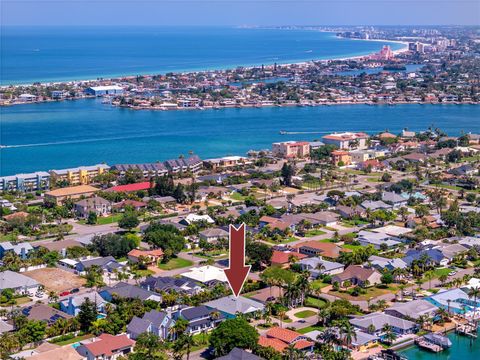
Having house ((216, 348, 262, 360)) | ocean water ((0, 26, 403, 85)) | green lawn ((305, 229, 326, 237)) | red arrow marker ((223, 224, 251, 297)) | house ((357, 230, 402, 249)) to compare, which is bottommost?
green lawn ((305, 229, 326, 237))

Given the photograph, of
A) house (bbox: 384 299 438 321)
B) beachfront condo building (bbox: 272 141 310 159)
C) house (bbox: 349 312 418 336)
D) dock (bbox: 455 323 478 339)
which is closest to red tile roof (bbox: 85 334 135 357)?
house (bbox: 349 312 418 336)

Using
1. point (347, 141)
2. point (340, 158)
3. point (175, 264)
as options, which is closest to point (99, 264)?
point (175, 264)

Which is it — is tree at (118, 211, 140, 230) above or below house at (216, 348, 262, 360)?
below

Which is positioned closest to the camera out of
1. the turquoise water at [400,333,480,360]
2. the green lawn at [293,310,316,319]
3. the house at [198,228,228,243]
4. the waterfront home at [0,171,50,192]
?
the turquoise water at [400,333,480,360]

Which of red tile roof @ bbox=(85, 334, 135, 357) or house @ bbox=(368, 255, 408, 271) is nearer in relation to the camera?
red tile roof @ bbox=(85, 334, 135, 357)

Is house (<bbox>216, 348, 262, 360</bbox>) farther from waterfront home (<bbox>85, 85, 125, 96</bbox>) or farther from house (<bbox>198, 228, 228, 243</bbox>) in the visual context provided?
waterfront home (<bbox>85, 85, 125, 96</bbox>)

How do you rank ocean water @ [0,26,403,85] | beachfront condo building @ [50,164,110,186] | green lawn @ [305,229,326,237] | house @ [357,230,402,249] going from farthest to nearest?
ocean water @ [0,26,403,85] < beachfront condo building @ [50,164,110,186] < green lawn @ [305,229,326,237] < house @ [357,230,402,249]

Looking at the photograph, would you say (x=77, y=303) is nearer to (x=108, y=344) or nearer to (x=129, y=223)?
(x=108, y=344)
